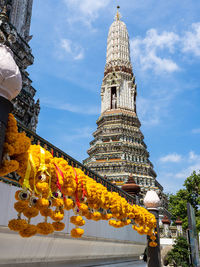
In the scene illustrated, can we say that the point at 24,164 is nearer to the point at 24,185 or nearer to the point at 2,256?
the point at 24,185

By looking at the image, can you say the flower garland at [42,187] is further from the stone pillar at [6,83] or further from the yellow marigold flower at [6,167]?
the stone pillar at [6,83]

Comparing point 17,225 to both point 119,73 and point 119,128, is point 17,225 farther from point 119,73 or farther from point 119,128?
point 119,73

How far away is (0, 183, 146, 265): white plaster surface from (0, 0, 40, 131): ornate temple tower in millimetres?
10328

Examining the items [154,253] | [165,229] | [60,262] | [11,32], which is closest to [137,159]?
[165,229]

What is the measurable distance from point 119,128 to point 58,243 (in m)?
41.5

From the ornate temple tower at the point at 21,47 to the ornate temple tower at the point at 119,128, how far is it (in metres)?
24.3

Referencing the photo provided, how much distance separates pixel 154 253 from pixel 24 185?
7.74m

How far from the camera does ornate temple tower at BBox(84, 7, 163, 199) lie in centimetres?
4288

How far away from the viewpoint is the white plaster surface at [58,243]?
5355 mm

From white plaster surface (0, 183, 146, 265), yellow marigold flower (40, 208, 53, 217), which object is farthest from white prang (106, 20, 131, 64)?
yellow marigold flower (40, 208, 53, 217)

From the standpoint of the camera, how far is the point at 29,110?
18953 mm

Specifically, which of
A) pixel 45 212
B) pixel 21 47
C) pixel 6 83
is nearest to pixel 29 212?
pixel 45 212

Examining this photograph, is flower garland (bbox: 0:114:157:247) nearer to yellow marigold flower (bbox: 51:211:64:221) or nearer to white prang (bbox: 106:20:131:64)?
yellow marigold flower (bbox: 51:211:64:221)

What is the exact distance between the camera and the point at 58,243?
694 cm
